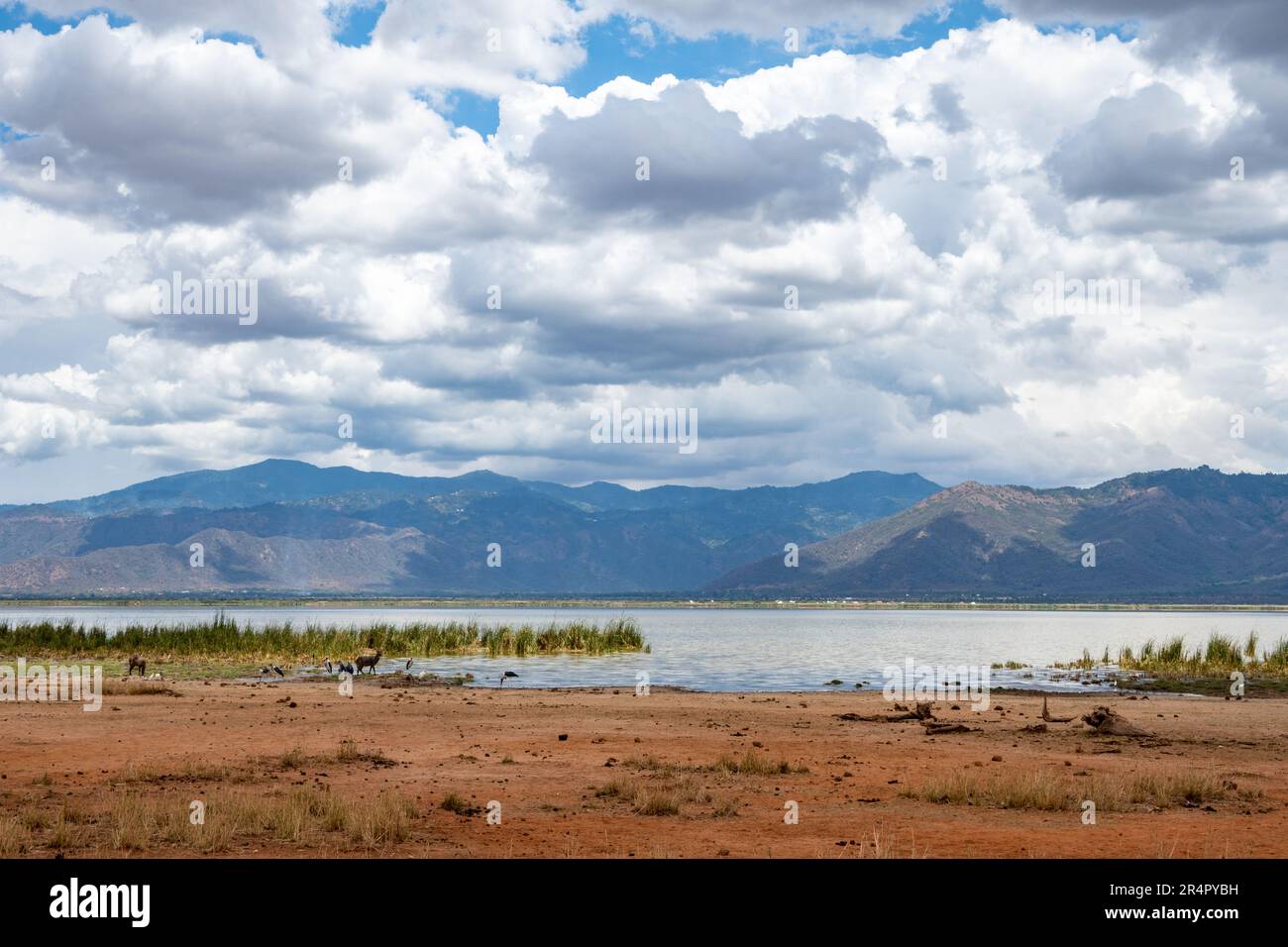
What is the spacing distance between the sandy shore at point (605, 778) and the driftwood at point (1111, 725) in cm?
36

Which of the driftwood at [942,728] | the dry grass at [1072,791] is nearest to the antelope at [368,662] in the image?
the driftwood at [942,728]

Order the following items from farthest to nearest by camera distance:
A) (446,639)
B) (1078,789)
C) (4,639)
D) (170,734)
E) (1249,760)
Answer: (446,639) → (4,639) → (170,734) → (1249,760) → (1078,789)

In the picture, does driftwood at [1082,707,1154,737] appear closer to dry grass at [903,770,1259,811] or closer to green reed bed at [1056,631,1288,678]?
dry grass at [903,770,1259,811]

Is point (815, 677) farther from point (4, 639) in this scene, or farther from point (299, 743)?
point (4, 639)

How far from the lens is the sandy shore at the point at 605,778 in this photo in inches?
576

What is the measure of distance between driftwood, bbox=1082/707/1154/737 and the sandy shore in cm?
36

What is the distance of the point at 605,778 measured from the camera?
20172mm

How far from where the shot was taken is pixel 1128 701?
1411 inches

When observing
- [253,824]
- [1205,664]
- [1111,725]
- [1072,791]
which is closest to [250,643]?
[1111,725]

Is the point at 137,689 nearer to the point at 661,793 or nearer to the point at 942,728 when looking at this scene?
the point at 942,728

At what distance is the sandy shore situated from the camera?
1463cm

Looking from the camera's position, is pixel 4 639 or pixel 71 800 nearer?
pixel 71 800
